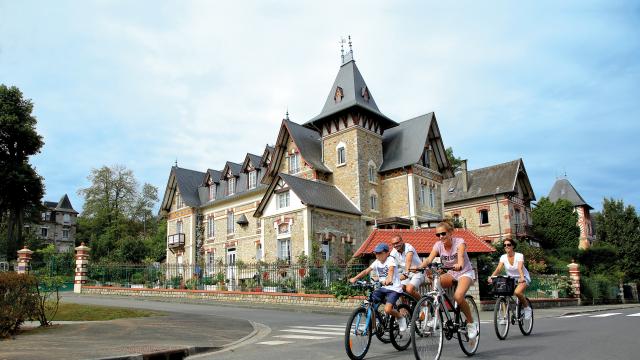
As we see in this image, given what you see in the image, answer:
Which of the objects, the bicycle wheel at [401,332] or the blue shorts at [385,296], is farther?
the bicycle wheel at [401,332]

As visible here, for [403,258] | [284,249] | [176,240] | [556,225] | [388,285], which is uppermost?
[556,225]

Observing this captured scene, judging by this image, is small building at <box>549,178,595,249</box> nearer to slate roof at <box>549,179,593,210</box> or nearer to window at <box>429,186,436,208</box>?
slate roof at <box>549,179,593,210</box>

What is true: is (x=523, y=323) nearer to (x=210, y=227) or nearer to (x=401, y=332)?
(x=401, y=332)

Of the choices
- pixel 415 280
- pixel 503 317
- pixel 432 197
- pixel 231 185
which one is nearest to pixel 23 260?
pixel 231 185

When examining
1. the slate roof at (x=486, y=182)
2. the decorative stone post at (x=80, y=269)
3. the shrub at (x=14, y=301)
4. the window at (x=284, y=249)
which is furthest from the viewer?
the slate roof at (x=486, y=182)

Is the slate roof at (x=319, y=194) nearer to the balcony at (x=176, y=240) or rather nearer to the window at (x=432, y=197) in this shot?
the window at (x=432, y=197)

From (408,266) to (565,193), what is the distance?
53838mm

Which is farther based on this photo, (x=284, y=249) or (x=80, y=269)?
(x=284, y=249)

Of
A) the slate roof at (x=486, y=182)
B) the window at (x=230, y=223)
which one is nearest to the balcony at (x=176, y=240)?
the window at (x=230, y=223)

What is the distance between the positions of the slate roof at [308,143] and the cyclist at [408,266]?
24.8m

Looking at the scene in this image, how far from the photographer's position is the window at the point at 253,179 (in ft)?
128

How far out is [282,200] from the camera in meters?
30.2

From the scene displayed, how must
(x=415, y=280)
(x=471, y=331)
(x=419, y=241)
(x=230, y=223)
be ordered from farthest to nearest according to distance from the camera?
(x=230, y=223) → (x=419, y=241) → (x=415, y=280) → (x=471, y=331)

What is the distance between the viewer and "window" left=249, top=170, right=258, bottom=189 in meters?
39.1
